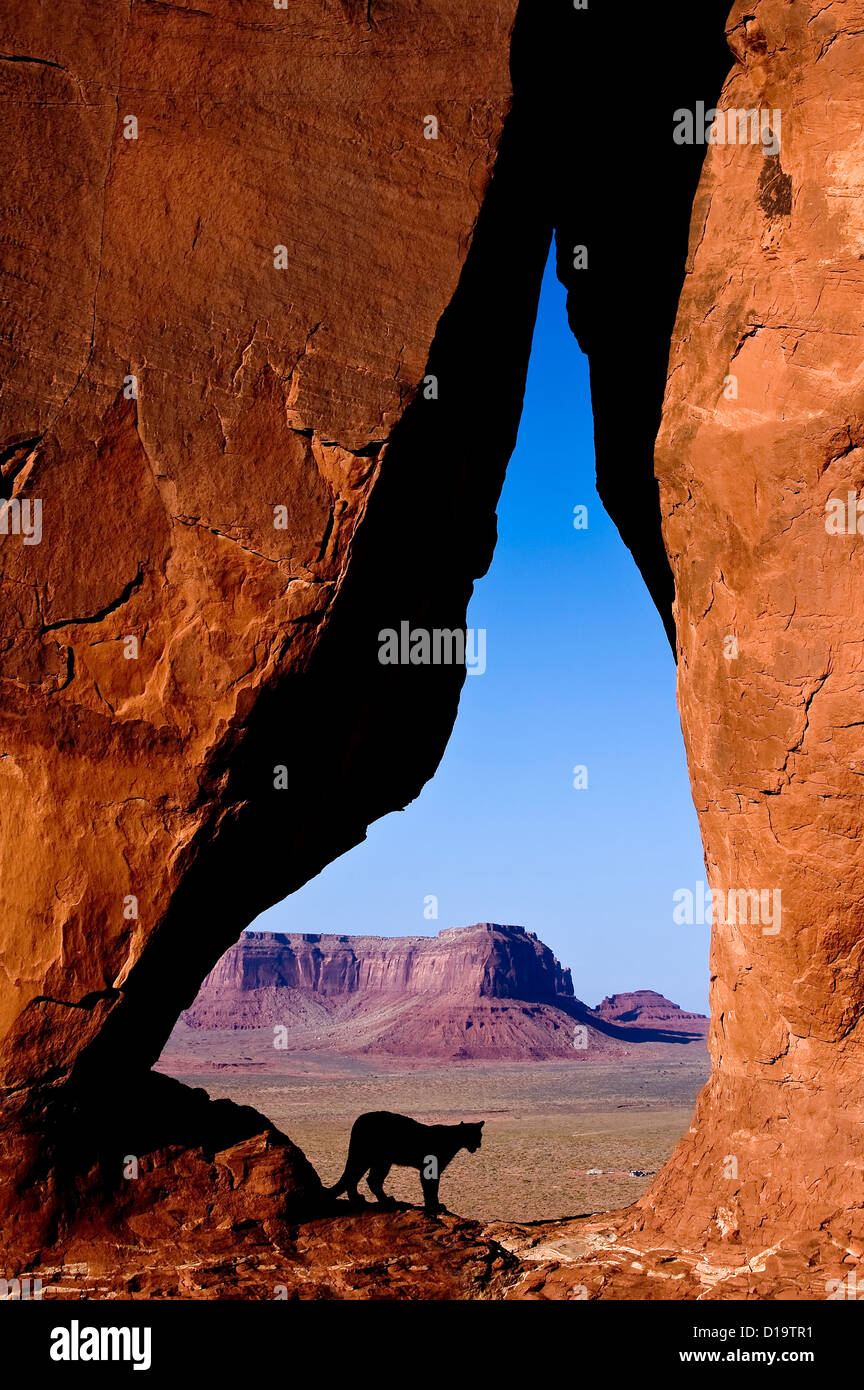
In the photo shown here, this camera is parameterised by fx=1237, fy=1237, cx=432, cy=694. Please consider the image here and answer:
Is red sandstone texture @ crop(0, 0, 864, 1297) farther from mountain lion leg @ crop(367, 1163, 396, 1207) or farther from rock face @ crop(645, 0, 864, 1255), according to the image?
mountain lion leg @ crop(367, 1163, 396, 1207)

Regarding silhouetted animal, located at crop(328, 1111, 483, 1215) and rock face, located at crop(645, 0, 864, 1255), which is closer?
rock face, located at crop(645, 0, 864, 1255)

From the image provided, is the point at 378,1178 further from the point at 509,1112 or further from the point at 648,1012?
the point at 648,1012

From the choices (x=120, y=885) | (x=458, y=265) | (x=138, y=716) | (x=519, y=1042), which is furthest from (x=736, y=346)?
(x=519, y=1042)

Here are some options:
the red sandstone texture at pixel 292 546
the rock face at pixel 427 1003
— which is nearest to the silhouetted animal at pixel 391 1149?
the red sandstone texture at pixel 292 546

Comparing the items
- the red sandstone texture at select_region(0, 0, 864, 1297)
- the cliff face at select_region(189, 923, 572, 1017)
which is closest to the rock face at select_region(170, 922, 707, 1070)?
the cliff face at select_region(189, 923, 572, 1017)

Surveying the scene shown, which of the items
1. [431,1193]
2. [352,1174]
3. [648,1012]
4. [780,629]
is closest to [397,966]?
[648,1012]

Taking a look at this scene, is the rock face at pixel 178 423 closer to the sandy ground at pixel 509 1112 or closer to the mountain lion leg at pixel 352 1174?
the mountain lion leg at pixel 352 1174
